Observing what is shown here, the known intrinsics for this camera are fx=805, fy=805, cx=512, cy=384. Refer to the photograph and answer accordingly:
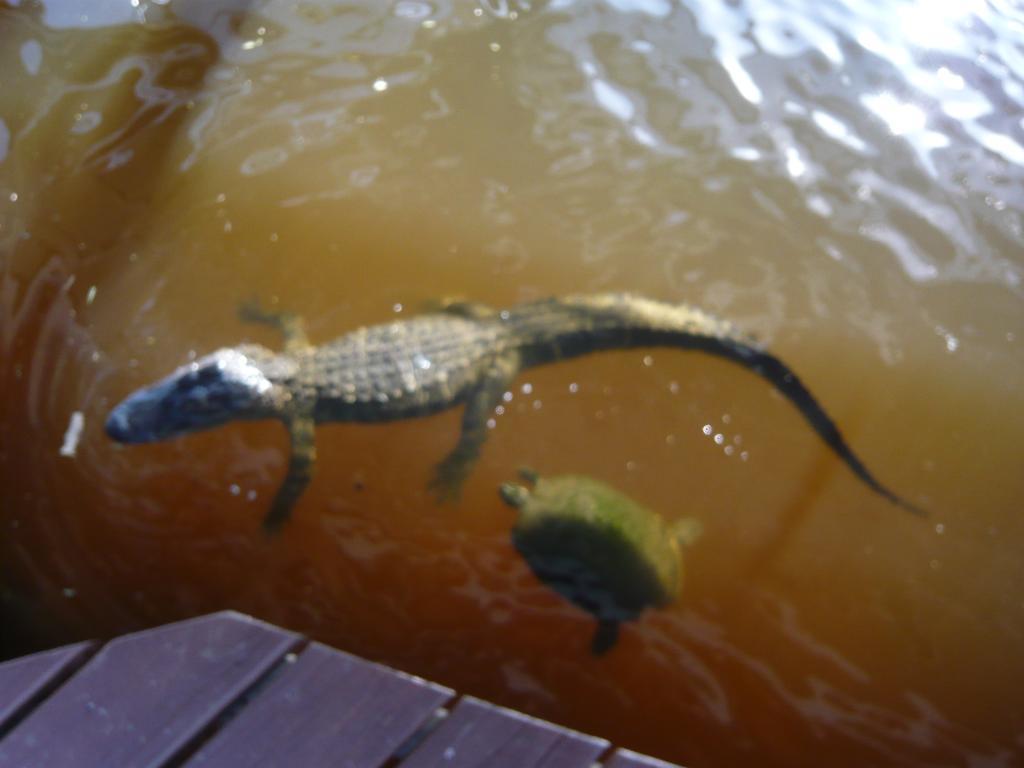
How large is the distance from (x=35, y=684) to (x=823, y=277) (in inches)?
162

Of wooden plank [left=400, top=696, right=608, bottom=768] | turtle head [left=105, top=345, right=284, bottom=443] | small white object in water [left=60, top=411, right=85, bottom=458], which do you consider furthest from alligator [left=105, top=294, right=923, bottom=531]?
wooden plank [left=400, top=696, right=608, bottom=768]

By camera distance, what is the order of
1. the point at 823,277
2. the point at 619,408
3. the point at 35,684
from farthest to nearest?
the point at 823,277 < the point at 619,408 < the point at 35,684

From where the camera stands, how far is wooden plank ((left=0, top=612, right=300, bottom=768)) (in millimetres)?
2670

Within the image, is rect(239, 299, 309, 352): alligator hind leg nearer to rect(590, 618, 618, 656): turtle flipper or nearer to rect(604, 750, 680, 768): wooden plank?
rect(590, 618, 618, 656): turtle flipper

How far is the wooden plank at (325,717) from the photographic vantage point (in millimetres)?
2662

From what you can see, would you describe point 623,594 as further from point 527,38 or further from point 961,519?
point 527,38

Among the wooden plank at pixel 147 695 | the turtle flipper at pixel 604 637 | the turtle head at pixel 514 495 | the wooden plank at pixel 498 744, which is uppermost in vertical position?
the wooden plank at pixel 147 695

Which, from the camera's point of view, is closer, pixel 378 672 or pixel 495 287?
pixel 378 672

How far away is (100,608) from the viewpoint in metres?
3.66

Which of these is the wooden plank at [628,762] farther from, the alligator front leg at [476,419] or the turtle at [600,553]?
the alligator front leg at [476,419]

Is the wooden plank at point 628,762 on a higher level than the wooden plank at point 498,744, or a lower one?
lower

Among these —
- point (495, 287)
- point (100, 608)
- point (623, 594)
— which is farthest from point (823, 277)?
point (100, 608)

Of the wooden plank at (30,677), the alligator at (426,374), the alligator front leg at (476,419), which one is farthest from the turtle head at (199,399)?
the wooden plank at (30,677)

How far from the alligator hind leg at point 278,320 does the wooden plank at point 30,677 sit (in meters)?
1.90
